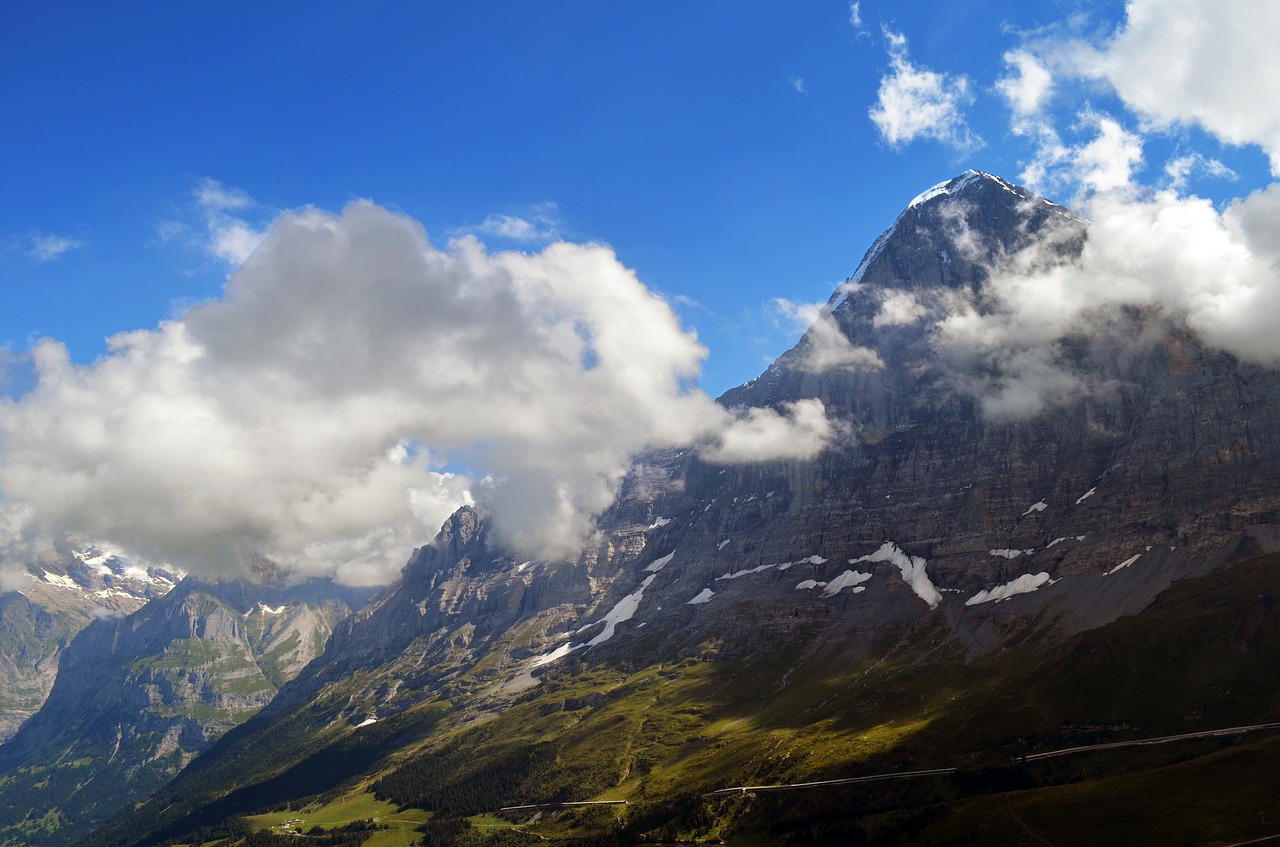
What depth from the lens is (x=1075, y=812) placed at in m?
181

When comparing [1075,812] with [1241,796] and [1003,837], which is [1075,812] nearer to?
[1003,837]

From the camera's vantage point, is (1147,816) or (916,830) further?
(916,830)

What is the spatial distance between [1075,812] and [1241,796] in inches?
1200

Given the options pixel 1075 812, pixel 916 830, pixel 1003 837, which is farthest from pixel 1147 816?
pixel 916 830

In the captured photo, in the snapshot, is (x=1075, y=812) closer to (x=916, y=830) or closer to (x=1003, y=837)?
(x=1003, y=837)

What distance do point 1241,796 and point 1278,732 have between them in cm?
4347

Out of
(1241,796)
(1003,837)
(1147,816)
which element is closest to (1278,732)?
(1241,796)

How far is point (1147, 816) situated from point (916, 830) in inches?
1924

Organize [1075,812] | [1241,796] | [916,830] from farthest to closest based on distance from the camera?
[916,830] → [1075,812] → [1241,796]

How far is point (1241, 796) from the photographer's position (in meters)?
169

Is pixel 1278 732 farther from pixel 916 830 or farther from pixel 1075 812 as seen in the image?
pixel 916 830

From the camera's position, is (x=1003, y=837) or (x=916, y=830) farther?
(x=916, y=830)

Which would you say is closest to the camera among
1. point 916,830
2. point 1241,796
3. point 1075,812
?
point 1241,796

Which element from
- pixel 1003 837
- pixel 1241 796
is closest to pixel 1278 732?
pixel 1241 796
